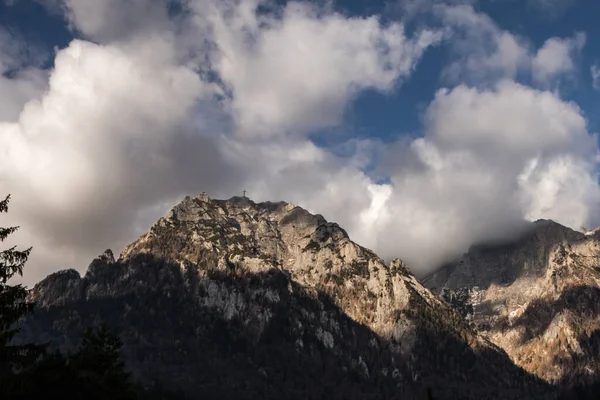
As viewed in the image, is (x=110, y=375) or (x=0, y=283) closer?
(x=0, y=283)

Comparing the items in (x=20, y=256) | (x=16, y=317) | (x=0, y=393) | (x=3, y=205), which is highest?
(x=3, y=205)

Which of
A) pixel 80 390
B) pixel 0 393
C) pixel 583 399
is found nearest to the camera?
pixel 0 393

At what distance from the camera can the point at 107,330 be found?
303 ft

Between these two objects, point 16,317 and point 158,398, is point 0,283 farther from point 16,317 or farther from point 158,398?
point 158,398

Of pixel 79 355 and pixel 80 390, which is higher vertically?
pixel 79 355

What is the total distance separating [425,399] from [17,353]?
81.2 feet

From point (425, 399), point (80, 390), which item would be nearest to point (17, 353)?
point (80, 390)

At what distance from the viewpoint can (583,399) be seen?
5591 inches

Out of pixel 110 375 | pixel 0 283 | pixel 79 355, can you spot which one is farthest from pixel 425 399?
pixel 79 355

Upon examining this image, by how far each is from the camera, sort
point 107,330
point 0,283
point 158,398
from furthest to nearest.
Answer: point 158,398 → point 107,330 → point 0,283

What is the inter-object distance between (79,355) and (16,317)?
4054cm

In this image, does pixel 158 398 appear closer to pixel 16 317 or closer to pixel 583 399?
pixel 583 399

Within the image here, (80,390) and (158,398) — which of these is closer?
(80,390)

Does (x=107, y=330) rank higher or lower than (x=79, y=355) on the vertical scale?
higher
